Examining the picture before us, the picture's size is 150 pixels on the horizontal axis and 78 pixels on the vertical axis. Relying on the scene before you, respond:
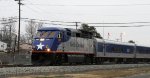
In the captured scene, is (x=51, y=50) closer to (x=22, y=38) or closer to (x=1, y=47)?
(x=1, y=47)

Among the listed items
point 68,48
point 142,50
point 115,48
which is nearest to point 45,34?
point 68,48

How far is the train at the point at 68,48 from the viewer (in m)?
37.4

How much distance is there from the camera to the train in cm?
3738

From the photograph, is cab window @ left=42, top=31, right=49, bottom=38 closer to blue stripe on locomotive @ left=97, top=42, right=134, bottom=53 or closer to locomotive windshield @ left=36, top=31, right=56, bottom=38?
locomotive windshield @ left=36, top=31, right=56, bottom=38

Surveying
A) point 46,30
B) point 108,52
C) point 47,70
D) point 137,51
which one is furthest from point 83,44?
point 137,51

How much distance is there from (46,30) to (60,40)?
1.78 metres

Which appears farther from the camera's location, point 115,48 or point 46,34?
point 115,48

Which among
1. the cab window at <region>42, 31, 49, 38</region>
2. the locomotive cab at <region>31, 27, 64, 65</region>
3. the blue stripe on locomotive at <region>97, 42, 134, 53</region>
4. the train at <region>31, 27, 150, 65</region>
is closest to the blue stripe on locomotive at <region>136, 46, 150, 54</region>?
the blue stripe on locomotive at <region>97, 42, 134, 53</region>

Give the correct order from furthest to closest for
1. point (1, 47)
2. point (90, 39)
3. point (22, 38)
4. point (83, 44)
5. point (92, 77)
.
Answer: point (22, 38)
point (1, 47)
point (90, 39)
point (83, 44)
point (92, 77)

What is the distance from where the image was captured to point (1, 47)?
12450cm

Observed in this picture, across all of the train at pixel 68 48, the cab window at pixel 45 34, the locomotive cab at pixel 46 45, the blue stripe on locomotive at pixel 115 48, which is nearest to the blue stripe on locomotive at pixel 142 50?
the blue stripe on locomotive at pixel 115 48

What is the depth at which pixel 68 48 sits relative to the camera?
4006 centimetres

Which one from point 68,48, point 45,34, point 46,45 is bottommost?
point 68,48

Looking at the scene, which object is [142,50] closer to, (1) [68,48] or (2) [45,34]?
(1) [68,48]
